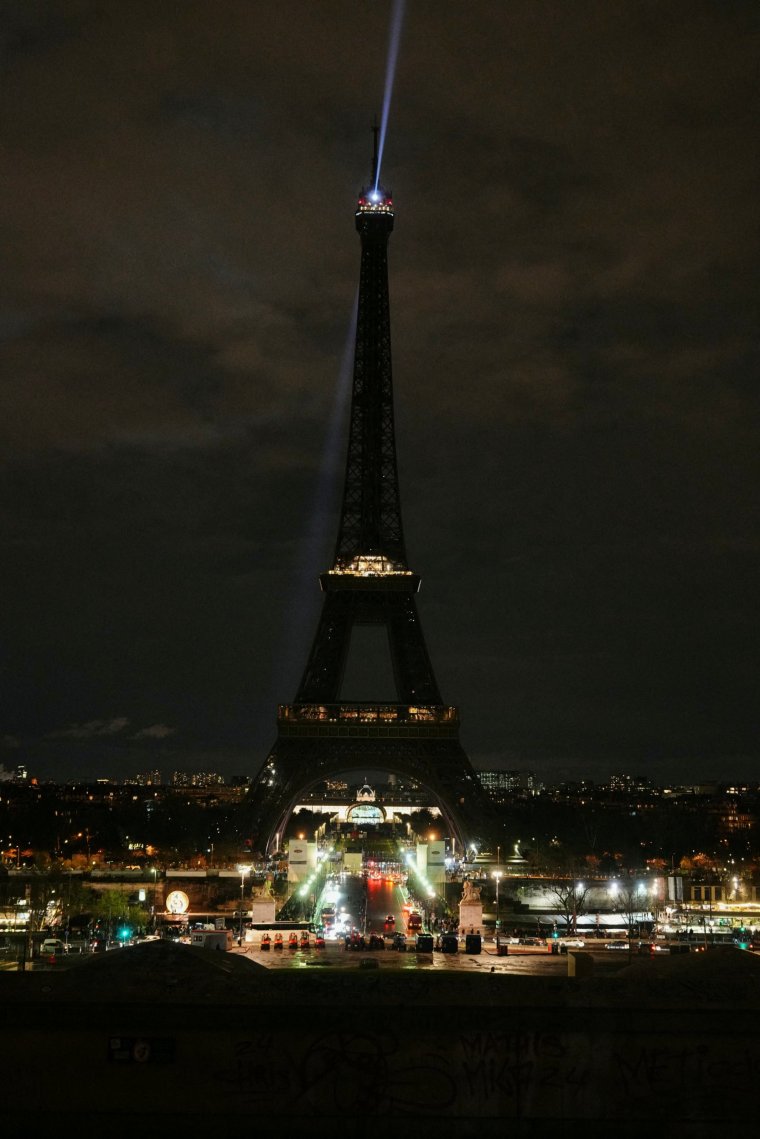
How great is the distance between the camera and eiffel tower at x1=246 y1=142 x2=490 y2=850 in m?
77.6

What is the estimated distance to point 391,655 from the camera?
273 ft

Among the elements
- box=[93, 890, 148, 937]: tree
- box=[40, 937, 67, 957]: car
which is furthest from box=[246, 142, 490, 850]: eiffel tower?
box=[40, 937, 67, 957]: car

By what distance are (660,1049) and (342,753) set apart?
64255 millimetres

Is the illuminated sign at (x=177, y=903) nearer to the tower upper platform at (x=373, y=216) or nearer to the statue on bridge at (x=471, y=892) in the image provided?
the statue on bridge at (x=471, y=892)

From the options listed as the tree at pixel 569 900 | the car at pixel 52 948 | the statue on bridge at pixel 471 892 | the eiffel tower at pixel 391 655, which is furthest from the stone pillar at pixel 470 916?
the eiffel tower at pixel 391 655

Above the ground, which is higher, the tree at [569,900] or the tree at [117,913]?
the tree at [569,900]

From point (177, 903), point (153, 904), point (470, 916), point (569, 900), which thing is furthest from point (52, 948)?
point (569, 900)

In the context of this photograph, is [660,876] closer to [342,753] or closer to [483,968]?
[342,753]

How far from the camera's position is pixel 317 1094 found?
15289 mm

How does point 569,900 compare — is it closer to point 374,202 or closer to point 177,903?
point 177,903

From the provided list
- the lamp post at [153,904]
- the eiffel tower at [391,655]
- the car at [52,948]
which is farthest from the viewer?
the eiffel tower at [391,655]

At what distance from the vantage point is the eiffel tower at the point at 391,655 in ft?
254

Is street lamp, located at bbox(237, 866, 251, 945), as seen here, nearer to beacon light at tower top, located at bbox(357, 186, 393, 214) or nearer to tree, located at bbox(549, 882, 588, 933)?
tree, located at bbox(549, 882, 588, 933)

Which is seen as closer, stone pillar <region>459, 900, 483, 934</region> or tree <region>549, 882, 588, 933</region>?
stone pillar <region>459, 900, 483, 934</region>
